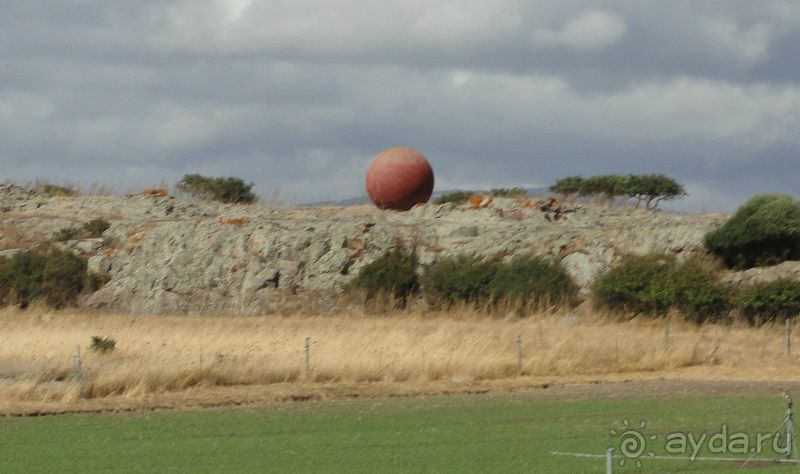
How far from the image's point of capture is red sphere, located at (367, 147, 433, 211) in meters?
55.9

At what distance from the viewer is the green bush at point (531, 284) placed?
44219 millimetres

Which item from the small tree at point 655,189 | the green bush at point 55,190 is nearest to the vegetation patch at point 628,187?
the small tree at point 655,189

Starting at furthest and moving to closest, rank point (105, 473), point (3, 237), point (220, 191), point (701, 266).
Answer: point (220, 191) → point (3, 237) → point (701, 266) → point (105, 473)

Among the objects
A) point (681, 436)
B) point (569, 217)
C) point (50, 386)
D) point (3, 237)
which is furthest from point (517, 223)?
point (681, 436)

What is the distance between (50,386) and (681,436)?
13204 millimetres

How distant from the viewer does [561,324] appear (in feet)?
135

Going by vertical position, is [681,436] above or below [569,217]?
below

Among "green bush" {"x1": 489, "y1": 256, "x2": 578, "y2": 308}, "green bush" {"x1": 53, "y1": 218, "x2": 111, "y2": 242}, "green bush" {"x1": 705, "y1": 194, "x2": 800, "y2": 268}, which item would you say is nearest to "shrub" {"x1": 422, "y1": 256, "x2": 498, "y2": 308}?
"green bush" {"x1": 489, "y1": 256, "x2": 578, "y2": 308}

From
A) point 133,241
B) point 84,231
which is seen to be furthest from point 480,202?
point 84,231

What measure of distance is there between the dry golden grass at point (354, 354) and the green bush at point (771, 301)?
0.97m

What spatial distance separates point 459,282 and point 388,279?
264cm

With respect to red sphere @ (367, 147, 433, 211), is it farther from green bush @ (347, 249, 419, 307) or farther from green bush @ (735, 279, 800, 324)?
green bush @ (735, 279, 800, 324)

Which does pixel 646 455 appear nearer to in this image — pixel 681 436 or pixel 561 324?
pixel 681 436

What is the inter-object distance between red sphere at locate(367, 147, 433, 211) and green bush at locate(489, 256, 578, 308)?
35.8 feet
